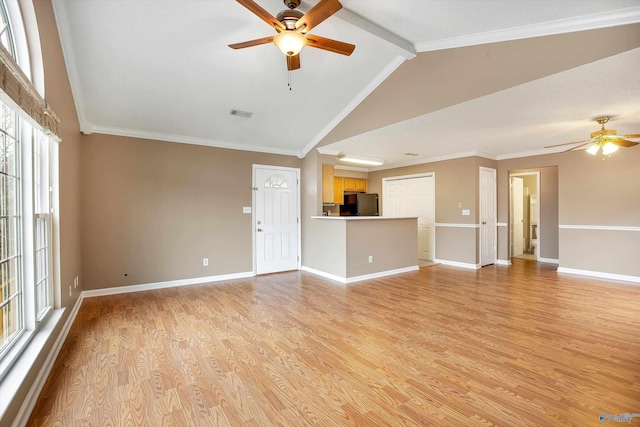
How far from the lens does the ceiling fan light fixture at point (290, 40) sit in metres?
2.12

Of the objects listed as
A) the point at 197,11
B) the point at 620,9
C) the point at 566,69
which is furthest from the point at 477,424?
the point at 197,11

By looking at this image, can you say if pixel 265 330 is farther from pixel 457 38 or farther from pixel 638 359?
pixel 457 38

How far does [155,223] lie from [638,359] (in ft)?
18.3

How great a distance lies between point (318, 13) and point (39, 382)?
3.07m

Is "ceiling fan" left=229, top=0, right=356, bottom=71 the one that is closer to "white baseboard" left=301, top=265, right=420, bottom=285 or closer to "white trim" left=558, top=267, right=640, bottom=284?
"white baseboard" left=301, top=265, right=420, bottom=285

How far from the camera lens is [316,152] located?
5324mm

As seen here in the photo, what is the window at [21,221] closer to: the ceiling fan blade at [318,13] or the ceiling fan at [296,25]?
the ceiling fan at [296,25]

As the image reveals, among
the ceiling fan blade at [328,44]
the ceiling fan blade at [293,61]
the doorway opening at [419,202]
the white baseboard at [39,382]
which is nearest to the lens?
the white baseboard at [39,382]

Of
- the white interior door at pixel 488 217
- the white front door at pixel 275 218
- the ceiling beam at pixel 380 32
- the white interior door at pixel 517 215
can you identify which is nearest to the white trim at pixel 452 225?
the white interior door at pixel 488 217

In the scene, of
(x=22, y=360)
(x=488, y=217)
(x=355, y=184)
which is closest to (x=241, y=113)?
(x=22, y=360)

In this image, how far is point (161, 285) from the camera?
443 cm

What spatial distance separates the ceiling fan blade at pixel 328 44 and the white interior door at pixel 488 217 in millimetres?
4809

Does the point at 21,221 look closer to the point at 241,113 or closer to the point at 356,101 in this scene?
the point at 241,113

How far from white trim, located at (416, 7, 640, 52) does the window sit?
11.3 feet
